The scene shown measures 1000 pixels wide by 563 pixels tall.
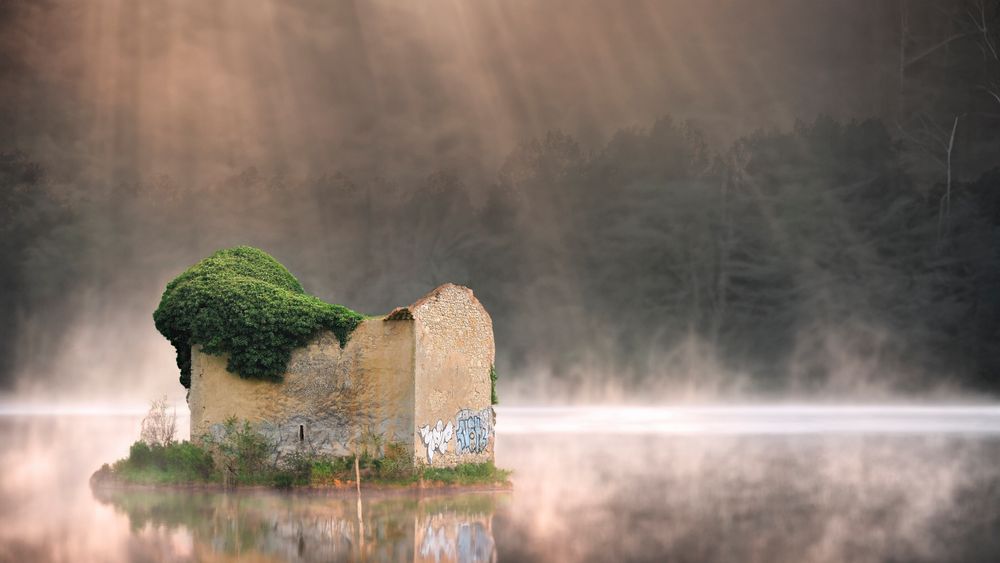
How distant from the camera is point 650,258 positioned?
9531 cm

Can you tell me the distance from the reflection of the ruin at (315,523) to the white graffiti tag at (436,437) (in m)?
1.53

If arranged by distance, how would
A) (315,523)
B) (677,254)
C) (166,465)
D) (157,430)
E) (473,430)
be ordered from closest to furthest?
1. (315,523)
2. (166,465)
3. (473,430)
4. (157,430)
5. (677,254)

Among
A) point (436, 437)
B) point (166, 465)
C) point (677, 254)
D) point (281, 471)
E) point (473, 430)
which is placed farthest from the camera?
point (677, 254)

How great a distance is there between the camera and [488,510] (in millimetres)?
23438

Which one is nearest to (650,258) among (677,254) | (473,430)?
(677,254)

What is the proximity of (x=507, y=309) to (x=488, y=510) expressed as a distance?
70052 millimetres

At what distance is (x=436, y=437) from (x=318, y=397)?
3.16 metres

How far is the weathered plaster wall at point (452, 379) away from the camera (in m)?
27.2

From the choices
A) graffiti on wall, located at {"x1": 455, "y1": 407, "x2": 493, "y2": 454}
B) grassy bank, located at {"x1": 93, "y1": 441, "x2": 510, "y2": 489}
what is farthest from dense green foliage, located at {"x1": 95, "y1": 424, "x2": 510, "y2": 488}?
graffiti on wall, located at {"x1": 455, "y1": 407, "x2": 493, "y2": 454}

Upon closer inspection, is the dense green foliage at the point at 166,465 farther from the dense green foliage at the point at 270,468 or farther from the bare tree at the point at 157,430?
the bare tree at the point at 157,430

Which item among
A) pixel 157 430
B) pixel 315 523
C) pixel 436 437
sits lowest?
pixel 315 523

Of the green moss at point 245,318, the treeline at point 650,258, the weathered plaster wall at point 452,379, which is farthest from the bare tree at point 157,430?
the treeline at point 650,258

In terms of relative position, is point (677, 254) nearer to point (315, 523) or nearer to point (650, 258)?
point (650, 258)

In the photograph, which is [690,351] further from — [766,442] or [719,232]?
[766,442]
